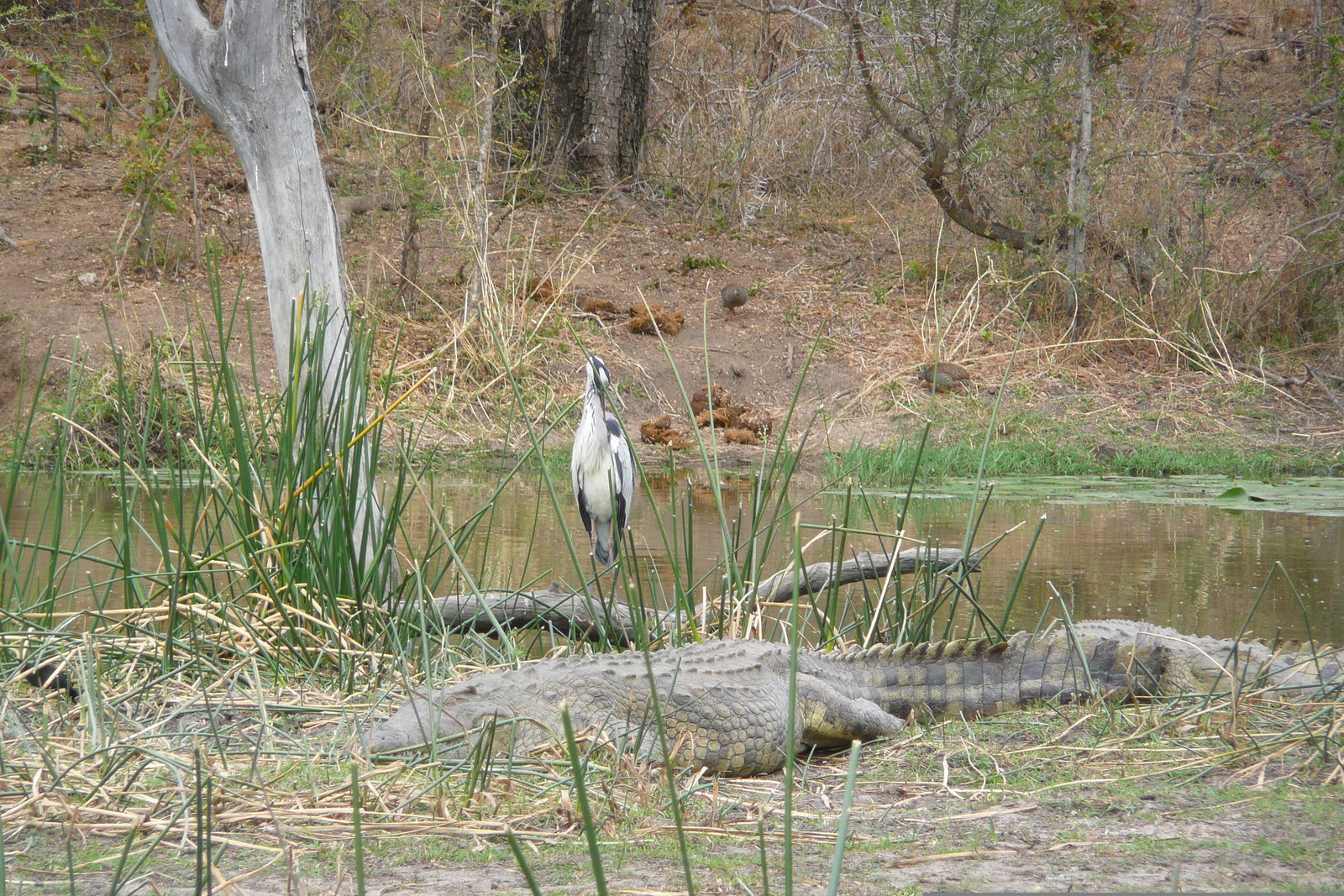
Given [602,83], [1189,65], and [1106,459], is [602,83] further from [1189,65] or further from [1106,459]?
[1106,459]

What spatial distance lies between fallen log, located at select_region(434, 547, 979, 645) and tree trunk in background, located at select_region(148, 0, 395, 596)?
386 millimetres

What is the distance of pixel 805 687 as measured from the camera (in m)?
2.66

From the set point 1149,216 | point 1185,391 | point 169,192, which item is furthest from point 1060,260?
point 169,192

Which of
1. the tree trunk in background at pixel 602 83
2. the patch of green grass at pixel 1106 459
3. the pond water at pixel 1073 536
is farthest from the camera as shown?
the tree trunk in background at pixel 602 83

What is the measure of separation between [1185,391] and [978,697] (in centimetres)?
690

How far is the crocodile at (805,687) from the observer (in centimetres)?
245

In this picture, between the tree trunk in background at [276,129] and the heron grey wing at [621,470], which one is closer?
the tree trunk in background at [276,129]

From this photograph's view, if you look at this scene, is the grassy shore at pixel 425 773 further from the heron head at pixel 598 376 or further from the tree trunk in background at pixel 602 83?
the tree trunk in background at pixel 602 83

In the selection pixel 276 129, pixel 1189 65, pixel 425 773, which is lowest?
pixel 425 773

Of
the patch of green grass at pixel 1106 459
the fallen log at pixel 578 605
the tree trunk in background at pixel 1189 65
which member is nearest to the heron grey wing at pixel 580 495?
the fallen log at pixel 578 605

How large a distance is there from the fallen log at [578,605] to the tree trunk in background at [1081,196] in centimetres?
646

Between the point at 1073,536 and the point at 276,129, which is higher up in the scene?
the point at 276,129

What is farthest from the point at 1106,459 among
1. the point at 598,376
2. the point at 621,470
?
the point at 598,376

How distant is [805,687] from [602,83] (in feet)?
33.1
